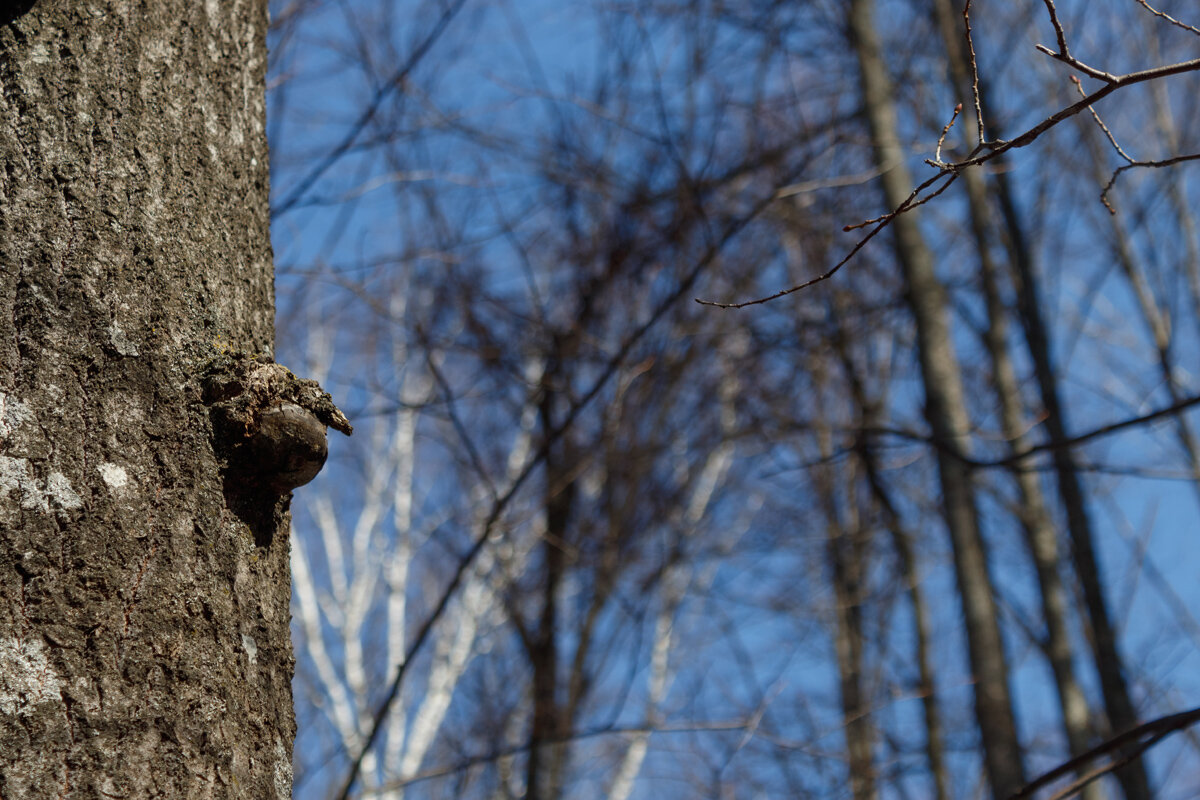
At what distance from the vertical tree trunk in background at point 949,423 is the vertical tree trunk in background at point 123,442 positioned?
2.45 m

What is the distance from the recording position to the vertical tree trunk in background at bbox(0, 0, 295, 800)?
928 mm

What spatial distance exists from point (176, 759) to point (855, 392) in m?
5.91

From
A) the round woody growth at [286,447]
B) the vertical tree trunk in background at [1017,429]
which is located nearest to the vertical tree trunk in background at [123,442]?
the round woody growth at [286,447]

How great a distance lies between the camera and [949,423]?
391 cm

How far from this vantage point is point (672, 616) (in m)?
7.29

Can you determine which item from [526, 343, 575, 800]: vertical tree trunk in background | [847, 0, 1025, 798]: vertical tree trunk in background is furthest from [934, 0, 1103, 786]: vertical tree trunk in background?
[526, 343, 575, 800]: vertical tree trunk in background

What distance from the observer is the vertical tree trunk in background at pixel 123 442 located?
928mm

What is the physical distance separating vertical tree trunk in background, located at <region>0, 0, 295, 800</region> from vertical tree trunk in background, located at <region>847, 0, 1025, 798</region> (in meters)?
2.45

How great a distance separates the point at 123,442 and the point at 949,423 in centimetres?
347

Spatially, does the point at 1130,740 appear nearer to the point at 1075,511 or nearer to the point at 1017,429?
the point at 1075,511

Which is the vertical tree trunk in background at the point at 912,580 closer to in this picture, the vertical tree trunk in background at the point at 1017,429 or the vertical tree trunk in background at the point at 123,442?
the vertical tree trunk in background at the point at 1017,429

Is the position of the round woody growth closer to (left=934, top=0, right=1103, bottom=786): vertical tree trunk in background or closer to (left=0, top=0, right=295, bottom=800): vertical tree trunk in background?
(left=0, top=0, right=295, bottom=800): vertical tree trunk in background

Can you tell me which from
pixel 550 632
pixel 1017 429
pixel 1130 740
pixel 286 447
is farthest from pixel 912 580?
pixel 286 447

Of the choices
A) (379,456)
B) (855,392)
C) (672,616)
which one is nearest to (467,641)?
(672,616)
